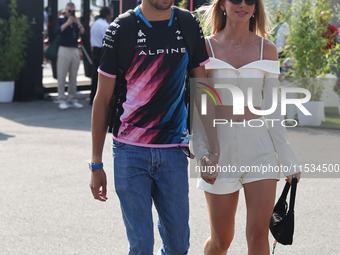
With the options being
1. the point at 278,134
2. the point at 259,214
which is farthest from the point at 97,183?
the point at 278,134

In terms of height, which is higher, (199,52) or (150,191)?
(199,52)

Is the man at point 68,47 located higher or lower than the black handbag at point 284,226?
higher

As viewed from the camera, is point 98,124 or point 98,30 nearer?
point 98,124

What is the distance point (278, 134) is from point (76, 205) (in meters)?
2.75

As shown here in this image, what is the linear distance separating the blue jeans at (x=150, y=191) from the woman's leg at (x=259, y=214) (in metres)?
0.42

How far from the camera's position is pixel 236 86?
3164 millimetres

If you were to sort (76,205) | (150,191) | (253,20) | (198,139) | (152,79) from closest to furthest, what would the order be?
(152,79)
(150,191)
(198,139)
(253,20)
(76,205)

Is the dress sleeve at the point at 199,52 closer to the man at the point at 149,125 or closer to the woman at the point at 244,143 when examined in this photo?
the man at the point at 149,125

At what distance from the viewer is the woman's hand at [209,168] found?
300 cm

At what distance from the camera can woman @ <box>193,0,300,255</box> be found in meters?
3.08

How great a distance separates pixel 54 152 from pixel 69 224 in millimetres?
3006

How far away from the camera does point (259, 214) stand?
306 centimetres

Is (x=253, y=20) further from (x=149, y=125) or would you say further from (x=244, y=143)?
(x=149, y=125)

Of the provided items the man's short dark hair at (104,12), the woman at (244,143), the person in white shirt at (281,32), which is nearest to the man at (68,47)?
the man's short dark hair at (104,12)
